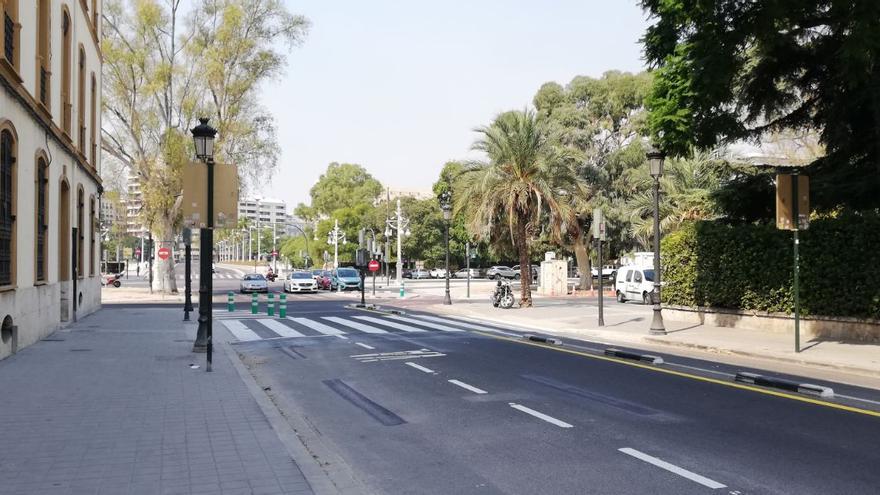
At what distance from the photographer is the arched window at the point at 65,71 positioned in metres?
20.0

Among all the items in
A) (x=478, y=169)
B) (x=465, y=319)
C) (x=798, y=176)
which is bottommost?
(x=465, y=319)

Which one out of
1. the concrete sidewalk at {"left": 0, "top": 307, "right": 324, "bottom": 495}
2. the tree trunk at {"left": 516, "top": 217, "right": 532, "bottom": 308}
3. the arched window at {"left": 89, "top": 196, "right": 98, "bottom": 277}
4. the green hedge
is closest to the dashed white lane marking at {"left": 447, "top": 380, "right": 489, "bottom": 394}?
the concrete sidewalk at {"left": 0, "top": 307, "right": 324, "bottom": 495}

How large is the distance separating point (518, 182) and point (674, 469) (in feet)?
74.9

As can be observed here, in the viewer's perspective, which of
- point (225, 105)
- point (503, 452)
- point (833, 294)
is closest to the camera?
point (503, 452)

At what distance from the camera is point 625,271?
3675 centimetres

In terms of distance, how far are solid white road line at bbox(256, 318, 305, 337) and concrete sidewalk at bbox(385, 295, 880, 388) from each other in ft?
23.9

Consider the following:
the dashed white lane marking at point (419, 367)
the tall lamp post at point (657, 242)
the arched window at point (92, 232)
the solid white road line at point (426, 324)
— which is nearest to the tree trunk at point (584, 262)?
the solid white road line at point (426, 324)

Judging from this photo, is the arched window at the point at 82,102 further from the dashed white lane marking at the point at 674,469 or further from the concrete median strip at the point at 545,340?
the dashed white lane marking at the point at 674,469

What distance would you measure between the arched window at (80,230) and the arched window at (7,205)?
8.69 meters

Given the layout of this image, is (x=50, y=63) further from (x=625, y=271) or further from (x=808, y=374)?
(x=625, y=271)

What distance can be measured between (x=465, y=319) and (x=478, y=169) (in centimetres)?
765

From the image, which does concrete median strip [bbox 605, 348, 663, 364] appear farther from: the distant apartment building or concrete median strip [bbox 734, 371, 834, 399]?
the distant apartment building

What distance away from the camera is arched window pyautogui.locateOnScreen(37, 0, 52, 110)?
54.8 ft

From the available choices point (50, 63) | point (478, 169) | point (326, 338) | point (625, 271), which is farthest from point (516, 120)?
point (50, 63)
